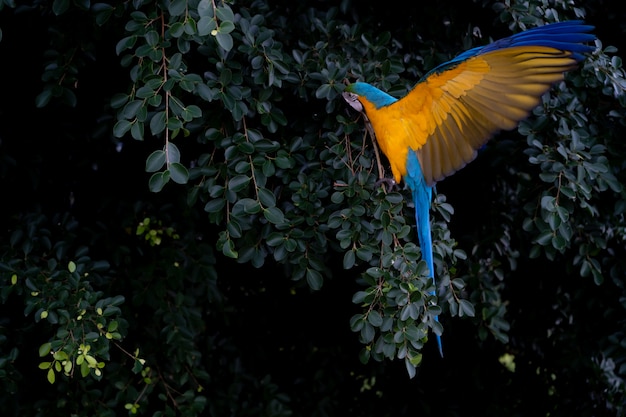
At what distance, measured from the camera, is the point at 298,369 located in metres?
2.93

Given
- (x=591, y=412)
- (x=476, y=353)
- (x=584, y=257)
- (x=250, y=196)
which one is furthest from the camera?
(x=476, y=353)

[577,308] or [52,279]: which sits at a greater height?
[52,279]

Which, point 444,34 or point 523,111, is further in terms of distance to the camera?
point 444,34

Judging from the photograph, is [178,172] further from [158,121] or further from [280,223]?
[280,223]

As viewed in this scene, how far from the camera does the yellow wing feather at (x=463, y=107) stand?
67.2 inches

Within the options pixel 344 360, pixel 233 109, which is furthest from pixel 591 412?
pixel 233 109

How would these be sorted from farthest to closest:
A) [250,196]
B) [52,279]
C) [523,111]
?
[52,279]
[250,196]
[523,111]

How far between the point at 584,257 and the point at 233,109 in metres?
1.11

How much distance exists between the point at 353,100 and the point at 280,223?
359 mm

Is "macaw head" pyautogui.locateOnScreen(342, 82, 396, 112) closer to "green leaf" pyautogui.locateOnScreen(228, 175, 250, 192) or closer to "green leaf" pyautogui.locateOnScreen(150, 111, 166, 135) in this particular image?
"green leaf" pyautogui.locateOnScreen(228, 175, 250, 192)

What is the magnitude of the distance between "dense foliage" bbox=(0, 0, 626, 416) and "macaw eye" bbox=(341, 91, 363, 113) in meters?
0.04

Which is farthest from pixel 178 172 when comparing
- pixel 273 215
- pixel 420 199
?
pixel 420 199

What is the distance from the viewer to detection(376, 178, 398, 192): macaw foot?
1846 millimetres

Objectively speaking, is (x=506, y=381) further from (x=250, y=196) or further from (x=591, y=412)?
(x=250, y=196)
